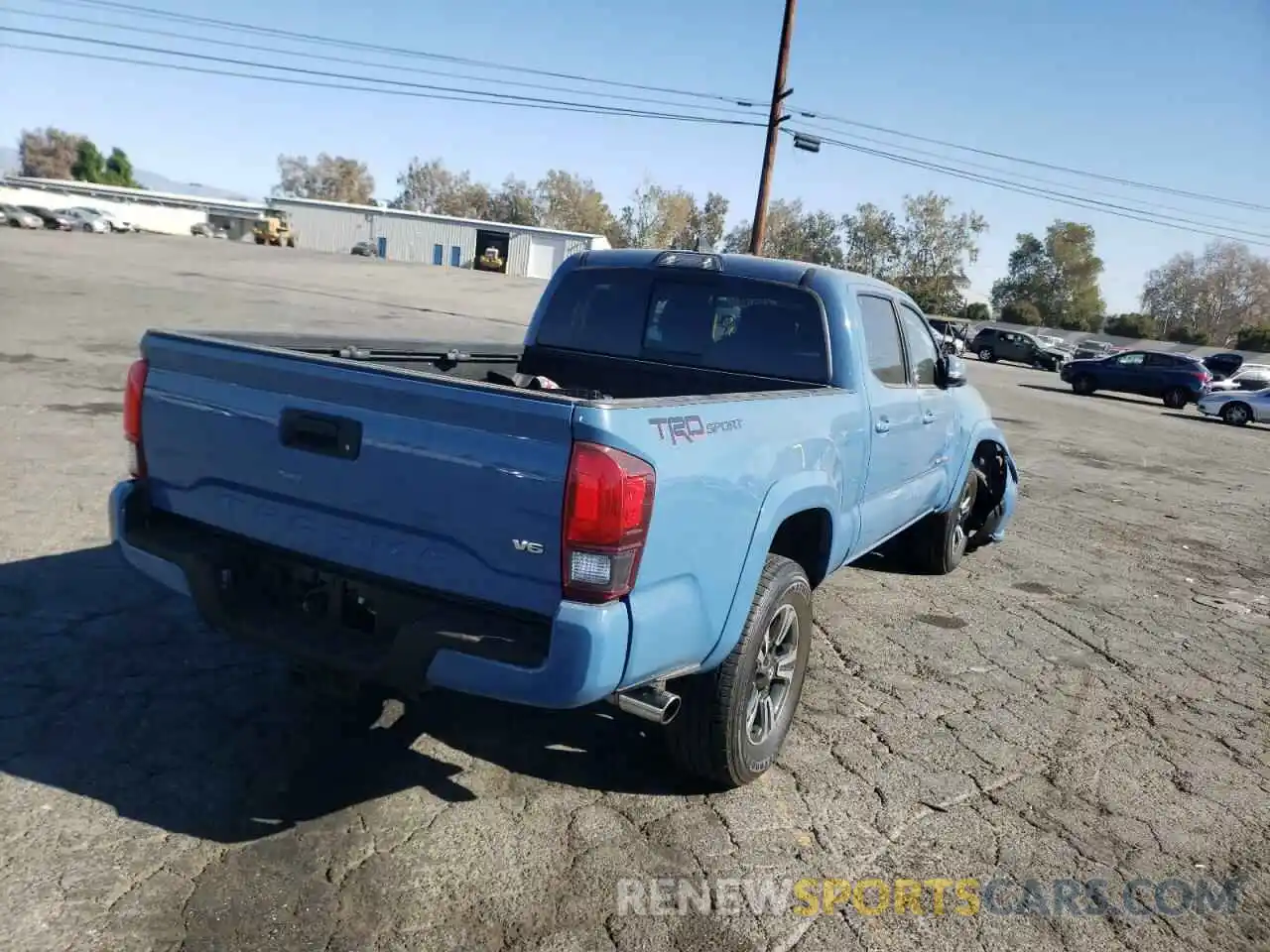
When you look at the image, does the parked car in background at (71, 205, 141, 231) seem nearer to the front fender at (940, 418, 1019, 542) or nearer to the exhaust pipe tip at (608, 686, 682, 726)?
the front fender at (940, 418, 1019, 542)

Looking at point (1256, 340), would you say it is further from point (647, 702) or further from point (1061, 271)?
point (647, 702)

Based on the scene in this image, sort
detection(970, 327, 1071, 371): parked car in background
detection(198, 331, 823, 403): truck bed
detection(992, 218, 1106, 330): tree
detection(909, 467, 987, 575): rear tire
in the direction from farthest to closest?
detection(992, 218, 1106, 330): tree, detection(970, 327, 1071, 371): parked car in background, detection(909, 467, 987, 575): rear tire, detection(198, 331, 823, 403): truck bed

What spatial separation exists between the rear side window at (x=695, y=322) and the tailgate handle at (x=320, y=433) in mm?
2213

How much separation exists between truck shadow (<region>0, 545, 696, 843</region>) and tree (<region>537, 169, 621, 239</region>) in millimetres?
115197

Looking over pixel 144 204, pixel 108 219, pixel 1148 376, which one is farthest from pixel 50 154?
pixel 1148 376

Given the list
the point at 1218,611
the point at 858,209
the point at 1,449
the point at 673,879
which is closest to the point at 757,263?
the point at 673,879

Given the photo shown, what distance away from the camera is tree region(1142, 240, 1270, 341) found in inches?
4114

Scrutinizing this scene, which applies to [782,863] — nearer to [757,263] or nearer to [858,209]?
[757,263]

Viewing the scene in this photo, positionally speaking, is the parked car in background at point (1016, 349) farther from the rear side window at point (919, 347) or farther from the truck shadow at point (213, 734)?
the truck shadow at point (213, 734)

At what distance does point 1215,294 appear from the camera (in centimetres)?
10738

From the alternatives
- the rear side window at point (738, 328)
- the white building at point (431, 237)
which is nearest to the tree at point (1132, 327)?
A: the white building at point (431, 237)

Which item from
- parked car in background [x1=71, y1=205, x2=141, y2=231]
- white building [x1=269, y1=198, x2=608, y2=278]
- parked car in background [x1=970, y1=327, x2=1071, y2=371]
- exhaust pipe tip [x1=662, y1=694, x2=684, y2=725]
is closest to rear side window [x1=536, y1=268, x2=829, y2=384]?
exhaust pipe tip [x1=662, y1=694, x2=684, y2=725]

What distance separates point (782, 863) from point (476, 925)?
1.05 metres

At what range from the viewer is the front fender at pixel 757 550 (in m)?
3.22
